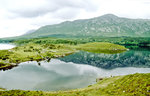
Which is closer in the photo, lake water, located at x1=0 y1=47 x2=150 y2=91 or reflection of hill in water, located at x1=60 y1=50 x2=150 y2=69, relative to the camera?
lake water, located at x1=0 y1=47 x2=150 y2=91

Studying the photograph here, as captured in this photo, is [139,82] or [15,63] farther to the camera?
[15,63]

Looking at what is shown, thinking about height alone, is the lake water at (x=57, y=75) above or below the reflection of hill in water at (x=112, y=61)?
above

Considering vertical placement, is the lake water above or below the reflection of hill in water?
above

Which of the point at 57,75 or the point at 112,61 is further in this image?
the point at 112,61

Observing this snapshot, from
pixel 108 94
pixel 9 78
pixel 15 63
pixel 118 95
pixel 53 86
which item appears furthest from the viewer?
pixel 15 63

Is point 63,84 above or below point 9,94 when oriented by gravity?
below

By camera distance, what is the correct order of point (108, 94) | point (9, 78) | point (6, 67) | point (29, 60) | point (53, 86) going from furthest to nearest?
point (29, 60) < point (6, 67) < point (9, 78) < point (53, 86) < point (108, 94)

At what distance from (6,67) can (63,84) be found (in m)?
62.0

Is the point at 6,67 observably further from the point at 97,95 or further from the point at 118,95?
the point at 118,95

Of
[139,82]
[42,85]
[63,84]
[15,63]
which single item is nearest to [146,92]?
[139,82]

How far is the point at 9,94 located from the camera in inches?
1421

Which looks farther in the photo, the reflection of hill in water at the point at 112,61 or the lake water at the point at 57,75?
the reflection of hill in water at the point at 112,61

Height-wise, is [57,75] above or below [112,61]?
above

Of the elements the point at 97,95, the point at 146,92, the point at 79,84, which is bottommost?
the point at 79,84
